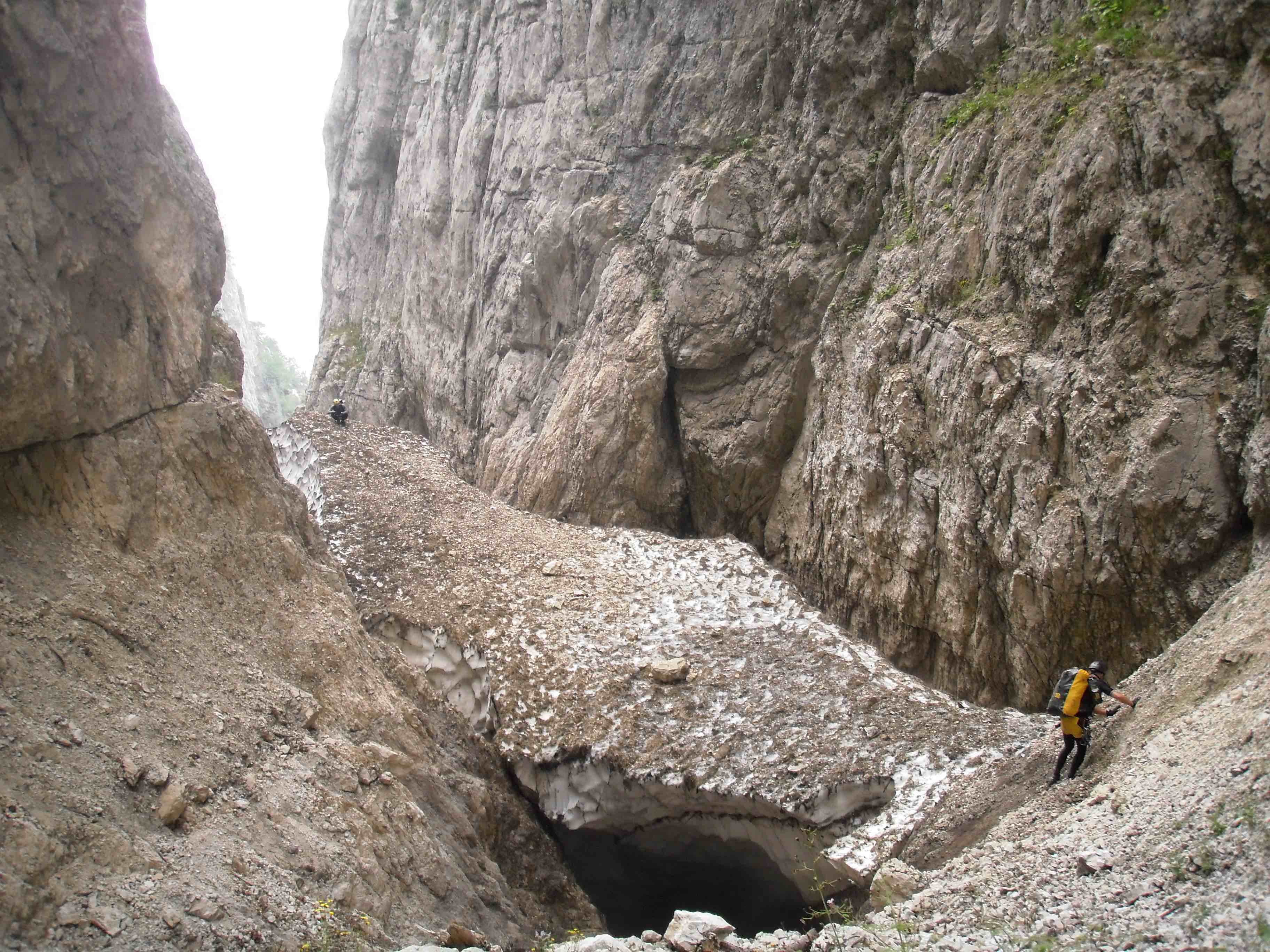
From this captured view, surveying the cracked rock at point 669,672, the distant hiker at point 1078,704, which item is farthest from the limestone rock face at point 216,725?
the distant hiker at point 1078,704

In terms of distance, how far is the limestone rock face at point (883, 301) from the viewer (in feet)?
27.5

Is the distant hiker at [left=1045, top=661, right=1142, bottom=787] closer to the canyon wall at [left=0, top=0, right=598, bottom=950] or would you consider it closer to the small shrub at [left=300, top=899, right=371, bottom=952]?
the canyon wall at [left=0, top=0, right=598, bottom=950]

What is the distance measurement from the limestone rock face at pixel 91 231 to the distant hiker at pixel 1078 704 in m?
9.55

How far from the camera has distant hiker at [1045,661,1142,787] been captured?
700 centimetres

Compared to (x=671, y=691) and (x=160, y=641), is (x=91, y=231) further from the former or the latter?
(x=671, y=691)

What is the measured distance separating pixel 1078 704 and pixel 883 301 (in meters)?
7.70

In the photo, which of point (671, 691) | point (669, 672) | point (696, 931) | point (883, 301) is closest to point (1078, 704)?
point (696, 931)

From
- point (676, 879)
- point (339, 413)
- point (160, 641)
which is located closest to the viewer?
point (160, 641)

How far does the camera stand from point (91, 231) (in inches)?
326

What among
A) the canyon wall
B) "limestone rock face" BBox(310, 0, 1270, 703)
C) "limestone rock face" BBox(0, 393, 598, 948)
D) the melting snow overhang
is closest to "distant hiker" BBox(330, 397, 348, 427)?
"limestone rock face" BBox(310, 0, 1270, 703)

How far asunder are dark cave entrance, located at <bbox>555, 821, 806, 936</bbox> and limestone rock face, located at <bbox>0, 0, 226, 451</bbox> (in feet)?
25.6

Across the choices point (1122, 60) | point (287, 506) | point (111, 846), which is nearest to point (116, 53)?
point (287, 506)

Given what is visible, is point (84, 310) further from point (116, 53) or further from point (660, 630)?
point (660, 630)

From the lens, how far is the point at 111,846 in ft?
18.4
